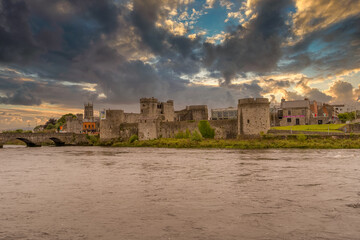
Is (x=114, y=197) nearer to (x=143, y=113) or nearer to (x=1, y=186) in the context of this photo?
(x=1, y=186)

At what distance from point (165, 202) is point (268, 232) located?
4.33 meters

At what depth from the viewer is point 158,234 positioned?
25.6ft

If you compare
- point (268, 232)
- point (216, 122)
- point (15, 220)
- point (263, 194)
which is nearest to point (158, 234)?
point (268, 232)

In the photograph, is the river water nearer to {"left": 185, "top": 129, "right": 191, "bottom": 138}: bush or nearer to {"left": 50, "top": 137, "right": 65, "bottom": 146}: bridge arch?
{"left": 185, "top": 129, "right": 191, "bottom": 138}: bush

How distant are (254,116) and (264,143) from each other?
598 cm

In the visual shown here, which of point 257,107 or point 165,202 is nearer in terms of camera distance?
point 165,202

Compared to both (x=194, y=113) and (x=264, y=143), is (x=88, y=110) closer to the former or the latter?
(x=194, y=113)

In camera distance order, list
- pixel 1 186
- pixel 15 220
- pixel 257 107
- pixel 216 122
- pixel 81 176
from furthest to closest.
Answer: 1. pixel 216 122
2. pixel 257 107
3. pixel 81 176
4. pixel 1 186
5. pixel 15 220

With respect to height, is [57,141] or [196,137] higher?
[196,137]

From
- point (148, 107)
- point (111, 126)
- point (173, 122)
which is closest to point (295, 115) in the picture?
point (173, 122)

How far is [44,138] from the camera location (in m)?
60.1

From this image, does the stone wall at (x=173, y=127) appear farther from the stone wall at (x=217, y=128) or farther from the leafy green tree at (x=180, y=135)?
the leafy green tree at (x=180, y=135)

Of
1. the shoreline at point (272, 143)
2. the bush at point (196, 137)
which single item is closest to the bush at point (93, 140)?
the shoreline at point (272, 143)

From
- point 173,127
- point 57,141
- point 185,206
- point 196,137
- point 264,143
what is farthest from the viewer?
point 57,141
